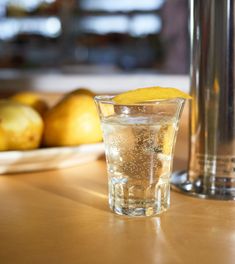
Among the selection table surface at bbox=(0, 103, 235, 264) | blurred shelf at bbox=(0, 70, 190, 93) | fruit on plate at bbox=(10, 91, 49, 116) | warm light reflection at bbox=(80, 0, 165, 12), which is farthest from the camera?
warm light reflection at bbox=(80, 0, 165, 12)

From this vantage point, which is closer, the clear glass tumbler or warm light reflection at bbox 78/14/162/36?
the clear glass tumbler

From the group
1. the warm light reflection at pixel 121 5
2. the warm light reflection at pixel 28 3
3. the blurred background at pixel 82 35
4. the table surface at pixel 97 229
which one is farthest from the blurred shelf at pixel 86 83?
the warm light reflection at pixel 28 3

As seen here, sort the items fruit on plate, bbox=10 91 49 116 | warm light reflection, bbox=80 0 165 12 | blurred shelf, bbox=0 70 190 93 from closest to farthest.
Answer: fruit on plate, bbox=10 91 49 116 < blurred shelf, bbox=0 70 190 93 < warm light reflection, bbox=80 0 165 12

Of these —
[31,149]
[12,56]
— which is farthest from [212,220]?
[12,56]

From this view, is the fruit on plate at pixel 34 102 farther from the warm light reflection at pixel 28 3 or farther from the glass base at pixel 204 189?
the warm light reflection at pixel 28 3

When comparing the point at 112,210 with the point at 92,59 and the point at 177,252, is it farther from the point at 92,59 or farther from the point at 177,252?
the point at 92,59

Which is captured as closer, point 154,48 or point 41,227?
point 41,227

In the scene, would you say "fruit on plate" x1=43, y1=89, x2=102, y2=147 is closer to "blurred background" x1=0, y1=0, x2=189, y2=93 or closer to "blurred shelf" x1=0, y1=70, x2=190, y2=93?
"blurred shelf" x1=0, y1=70, x2=190, y2=93

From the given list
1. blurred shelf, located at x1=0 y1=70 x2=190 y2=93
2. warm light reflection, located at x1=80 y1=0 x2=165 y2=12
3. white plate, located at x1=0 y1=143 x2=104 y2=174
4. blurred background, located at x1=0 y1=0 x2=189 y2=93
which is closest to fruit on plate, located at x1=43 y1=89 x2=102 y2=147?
white plate, located at x1=0 y1=143 x2=104 y2=174
